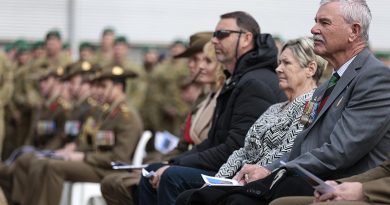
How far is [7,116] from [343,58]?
11.8 metres

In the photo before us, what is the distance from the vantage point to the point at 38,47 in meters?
18.5

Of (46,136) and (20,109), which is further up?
(46,136)

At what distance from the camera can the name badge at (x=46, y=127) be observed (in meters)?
13.2

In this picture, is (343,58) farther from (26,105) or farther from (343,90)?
(26,105)

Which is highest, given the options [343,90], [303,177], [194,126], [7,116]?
[343,90]

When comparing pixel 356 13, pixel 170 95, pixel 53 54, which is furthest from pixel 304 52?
pixel 53 54

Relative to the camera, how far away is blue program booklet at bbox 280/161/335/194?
5.11m

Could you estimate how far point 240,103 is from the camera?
284 inches

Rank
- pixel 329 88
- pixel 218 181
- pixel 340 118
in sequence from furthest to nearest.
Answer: pixel 218 181, pixel 329 88, pixel 340 118

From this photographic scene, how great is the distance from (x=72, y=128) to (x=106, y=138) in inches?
92.6

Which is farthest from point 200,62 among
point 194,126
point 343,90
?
point 343,90

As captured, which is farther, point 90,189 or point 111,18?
point 111,18

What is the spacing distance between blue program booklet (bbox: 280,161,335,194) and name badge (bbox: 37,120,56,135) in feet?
25.8

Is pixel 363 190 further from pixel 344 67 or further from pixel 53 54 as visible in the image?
pixel 53 54
